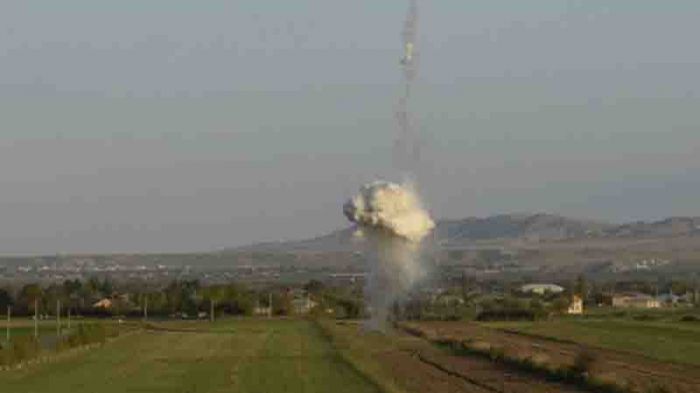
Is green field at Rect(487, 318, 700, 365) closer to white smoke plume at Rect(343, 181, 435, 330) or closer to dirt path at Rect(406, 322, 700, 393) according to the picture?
dirt path at Rect(406, 322, 700, 393)

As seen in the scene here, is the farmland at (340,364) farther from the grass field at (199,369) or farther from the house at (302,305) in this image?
the house at (302,305)

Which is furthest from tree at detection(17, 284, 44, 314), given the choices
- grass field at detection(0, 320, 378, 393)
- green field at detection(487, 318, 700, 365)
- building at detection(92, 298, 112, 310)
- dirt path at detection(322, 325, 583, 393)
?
dirt path at detection(322, 325, 583, 393)

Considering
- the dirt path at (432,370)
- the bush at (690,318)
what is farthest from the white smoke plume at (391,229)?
the bush at (690,318)

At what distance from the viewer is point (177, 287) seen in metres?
184

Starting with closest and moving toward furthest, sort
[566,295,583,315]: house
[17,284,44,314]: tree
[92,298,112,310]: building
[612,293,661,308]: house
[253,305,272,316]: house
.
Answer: [566,295,583,315]: house
[17,284,44,314]: tree
[253,305,272,316]: house
[92,298,112,310]: building
[612,293,661,308]: house

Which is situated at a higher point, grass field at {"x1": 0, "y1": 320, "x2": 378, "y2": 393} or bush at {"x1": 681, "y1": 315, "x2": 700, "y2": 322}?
bush at {"x1": 681, "y1": 315, "x2": 700, "y2": 322}

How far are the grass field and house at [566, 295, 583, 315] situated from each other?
6943cm

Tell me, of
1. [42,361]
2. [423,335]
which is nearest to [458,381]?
[42,361]

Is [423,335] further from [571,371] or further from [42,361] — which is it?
[571,371]

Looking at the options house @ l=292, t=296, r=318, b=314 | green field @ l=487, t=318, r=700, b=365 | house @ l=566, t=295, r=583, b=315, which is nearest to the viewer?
green field @ l=487, t=318, r=700, b=365

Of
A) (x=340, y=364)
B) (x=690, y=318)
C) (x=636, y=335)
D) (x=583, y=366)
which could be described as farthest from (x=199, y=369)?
(x=690, y=318)

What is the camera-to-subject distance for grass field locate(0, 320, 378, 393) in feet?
163

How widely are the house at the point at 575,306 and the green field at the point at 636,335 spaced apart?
28.7 metres

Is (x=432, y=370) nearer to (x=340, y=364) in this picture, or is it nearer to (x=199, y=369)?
(x=340, y=364)
